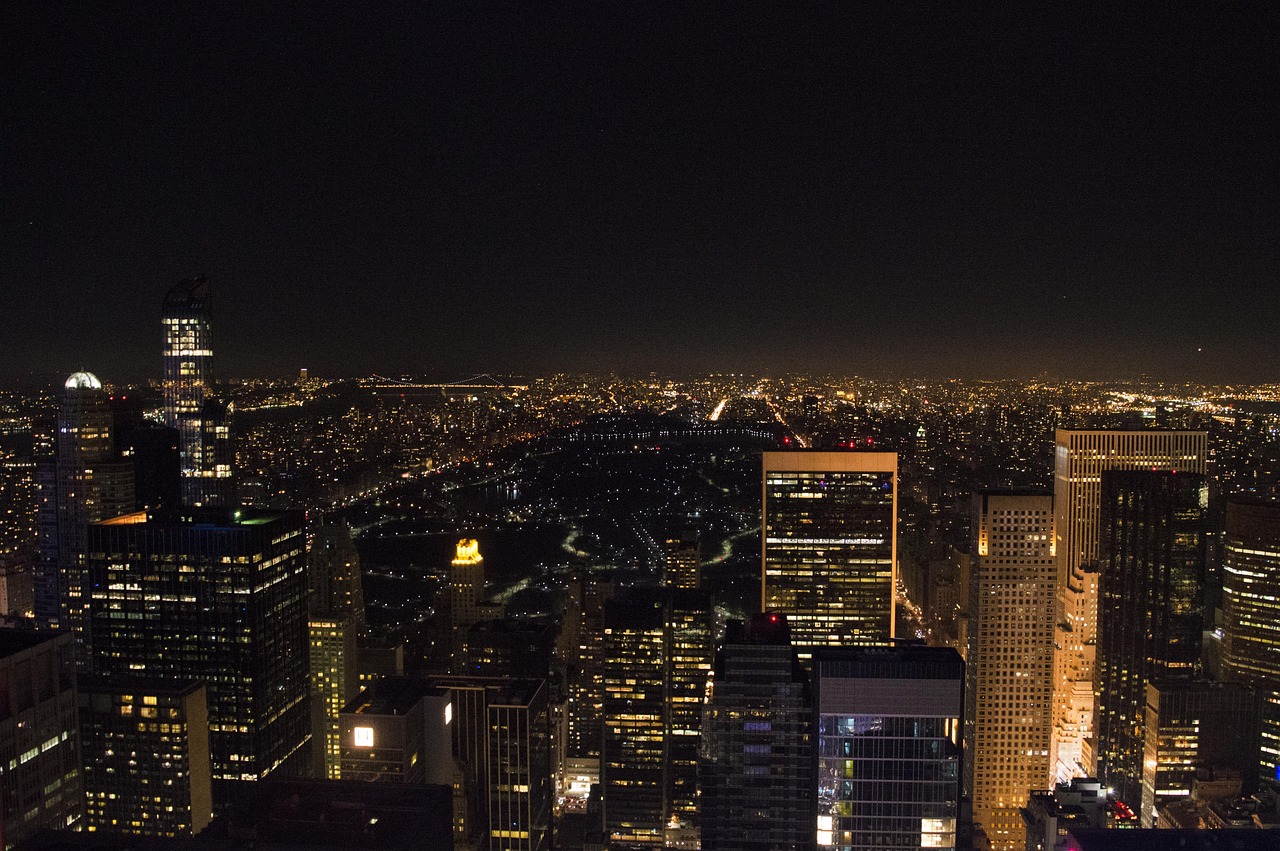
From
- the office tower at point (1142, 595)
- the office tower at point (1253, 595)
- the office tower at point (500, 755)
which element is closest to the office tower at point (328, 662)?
the office tower at point (500, 755)

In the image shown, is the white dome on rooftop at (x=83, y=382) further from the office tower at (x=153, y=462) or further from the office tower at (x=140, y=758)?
the office tower at (x=140, y=758)

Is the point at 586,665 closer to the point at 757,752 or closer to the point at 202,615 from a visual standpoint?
the point at 202,615

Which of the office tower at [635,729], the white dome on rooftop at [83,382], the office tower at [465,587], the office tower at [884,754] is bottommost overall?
the office tower at [635,729]

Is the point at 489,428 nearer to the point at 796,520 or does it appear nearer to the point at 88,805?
the point at 796,520

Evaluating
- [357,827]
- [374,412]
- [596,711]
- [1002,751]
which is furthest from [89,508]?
[1002,751]

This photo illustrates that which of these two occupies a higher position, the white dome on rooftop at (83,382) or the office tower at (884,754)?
the white dome on rooftop at (83,382)

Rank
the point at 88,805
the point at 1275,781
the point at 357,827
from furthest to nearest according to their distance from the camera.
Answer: the point at 1275,781
the point at 88,805
the point at 357,827

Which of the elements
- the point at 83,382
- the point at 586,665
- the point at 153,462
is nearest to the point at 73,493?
the point at 153,462
